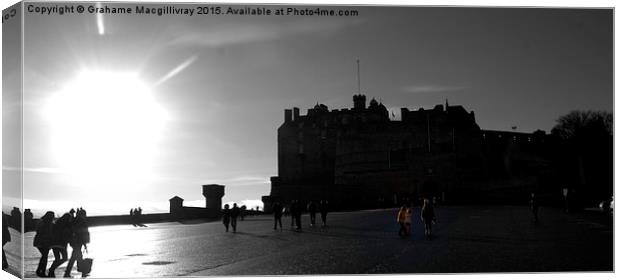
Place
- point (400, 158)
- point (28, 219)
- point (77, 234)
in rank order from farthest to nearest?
point (400, 158) → point (28, 219) → point (77, 234)

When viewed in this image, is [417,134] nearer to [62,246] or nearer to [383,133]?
[383,133]

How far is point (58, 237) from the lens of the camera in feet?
36.3

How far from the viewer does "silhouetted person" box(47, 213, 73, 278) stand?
11.1 meters

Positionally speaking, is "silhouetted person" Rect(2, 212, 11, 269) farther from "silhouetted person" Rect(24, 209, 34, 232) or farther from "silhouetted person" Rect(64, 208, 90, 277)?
Result: "silhouetted person" Rect(64, 208, 90, 277)

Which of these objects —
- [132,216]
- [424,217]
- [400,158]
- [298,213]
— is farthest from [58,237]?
[400,158]

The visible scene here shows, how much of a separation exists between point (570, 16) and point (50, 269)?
946 cm

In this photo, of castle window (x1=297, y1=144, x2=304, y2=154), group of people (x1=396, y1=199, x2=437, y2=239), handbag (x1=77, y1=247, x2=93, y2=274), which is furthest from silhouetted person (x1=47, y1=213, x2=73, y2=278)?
castle window (x1=297, y1=144, x2=304, y2=154)

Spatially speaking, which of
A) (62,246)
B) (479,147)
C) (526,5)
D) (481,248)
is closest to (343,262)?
(481,248)

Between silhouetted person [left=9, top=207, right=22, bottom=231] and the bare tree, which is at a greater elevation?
the bare tree

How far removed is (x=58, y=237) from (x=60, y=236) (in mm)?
32

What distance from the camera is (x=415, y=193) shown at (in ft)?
203

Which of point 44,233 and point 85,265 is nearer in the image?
point 44,233

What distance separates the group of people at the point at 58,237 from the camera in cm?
1100

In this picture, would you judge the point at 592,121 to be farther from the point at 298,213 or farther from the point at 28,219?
the point at 28,219
